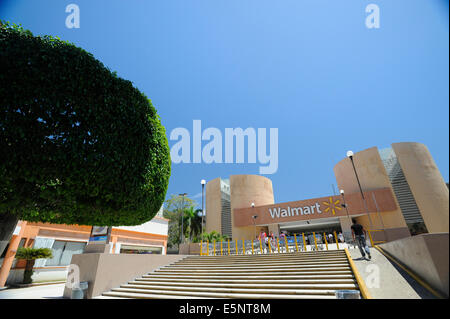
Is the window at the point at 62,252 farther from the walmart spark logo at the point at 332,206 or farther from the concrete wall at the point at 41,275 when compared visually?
the walmart spark logo at the point at 332,206

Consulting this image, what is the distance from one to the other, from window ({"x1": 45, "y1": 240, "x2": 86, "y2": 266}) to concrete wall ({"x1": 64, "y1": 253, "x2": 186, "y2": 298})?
8.76m

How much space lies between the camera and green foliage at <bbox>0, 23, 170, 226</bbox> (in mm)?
4336

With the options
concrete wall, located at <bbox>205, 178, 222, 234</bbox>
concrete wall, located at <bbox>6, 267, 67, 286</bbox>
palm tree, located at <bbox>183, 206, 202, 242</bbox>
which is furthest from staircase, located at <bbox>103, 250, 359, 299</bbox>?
palm tree, located at <bbox>183, 206, 202, 242</bbox>

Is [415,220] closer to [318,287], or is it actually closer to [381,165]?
[381,165]

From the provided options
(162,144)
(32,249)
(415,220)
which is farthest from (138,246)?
(415,220)

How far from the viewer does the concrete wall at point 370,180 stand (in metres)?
19.7

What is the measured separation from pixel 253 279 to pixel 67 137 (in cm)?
759

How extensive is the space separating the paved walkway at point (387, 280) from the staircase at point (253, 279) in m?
0.48

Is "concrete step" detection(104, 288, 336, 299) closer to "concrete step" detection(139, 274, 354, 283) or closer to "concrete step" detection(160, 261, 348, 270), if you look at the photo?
"concrete step" detection(139, 274, 354, 283)

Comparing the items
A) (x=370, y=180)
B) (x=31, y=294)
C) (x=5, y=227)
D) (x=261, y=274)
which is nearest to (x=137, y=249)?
(x=31, y=294)

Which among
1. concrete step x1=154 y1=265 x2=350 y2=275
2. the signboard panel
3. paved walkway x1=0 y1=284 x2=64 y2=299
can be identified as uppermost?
the signboard panel

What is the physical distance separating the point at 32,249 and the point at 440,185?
18.7 meters
